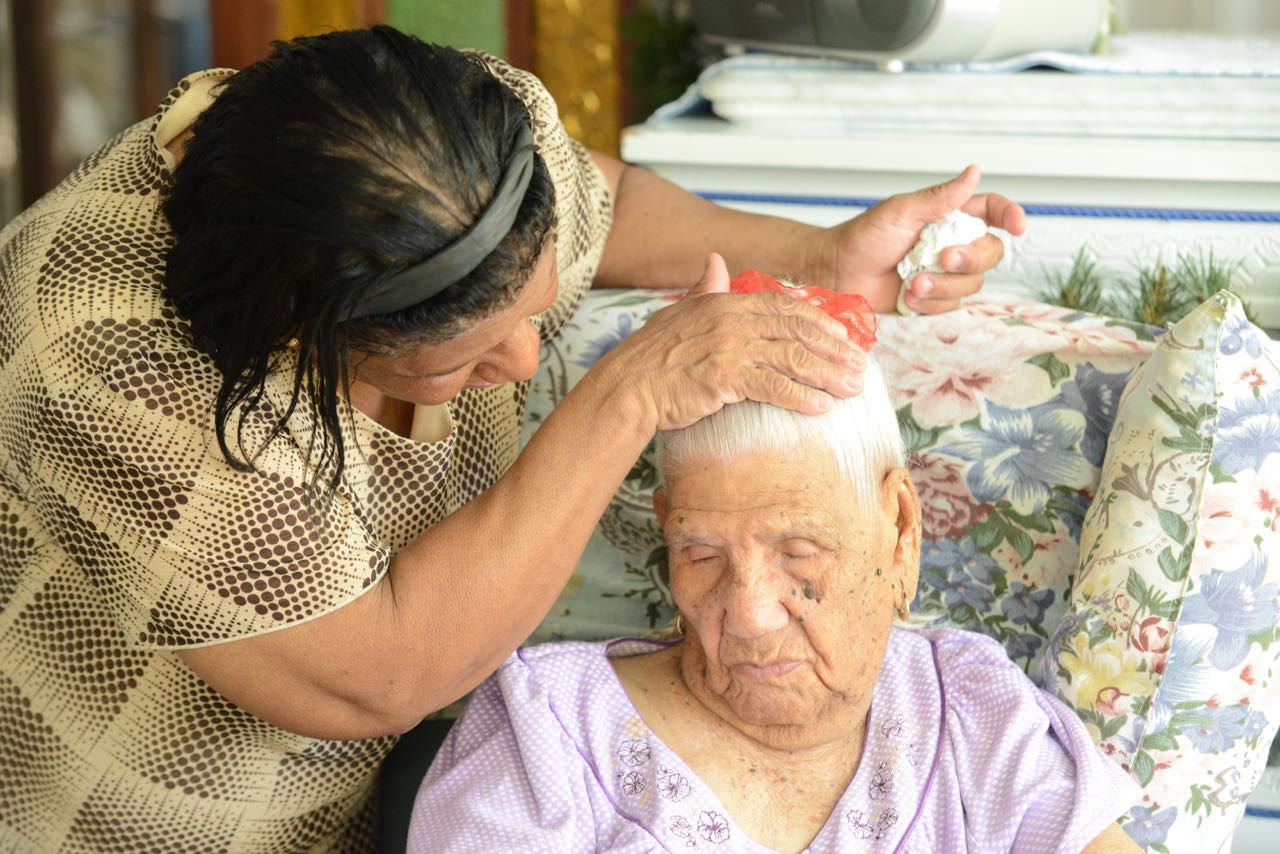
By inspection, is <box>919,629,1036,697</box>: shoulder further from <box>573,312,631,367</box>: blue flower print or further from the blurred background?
the blurred background

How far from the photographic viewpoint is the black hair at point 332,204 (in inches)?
46.5

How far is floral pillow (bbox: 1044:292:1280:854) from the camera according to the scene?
1.57 meters

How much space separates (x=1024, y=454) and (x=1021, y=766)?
0.41 meters

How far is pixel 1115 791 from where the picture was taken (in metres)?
1.52

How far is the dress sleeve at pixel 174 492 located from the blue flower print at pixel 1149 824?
3.05 feet

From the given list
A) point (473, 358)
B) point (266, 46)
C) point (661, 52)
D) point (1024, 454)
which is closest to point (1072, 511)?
point (1024, 454)

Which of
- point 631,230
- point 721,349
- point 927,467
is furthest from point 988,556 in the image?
point 631,230

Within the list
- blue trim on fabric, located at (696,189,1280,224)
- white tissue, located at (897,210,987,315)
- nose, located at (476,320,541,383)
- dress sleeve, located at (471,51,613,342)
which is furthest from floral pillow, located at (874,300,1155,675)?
blue trim on fabric, located at (696,189,1280,224)

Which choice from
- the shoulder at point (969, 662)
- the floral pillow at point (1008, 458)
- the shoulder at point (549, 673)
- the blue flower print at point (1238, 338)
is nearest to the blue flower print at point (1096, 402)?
the floral pillow at point (1008, 458)

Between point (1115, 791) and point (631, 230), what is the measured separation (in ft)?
3.44

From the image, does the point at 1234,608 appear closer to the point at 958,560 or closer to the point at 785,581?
the point at 958,560

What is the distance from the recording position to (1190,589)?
1.58 metres

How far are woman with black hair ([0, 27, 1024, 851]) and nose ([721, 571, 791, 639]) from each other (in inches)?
7.0

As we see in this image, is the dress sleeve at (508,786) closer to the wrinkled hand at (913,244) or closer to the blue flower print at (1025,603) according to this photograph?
the blue flower print at (1025,603)
